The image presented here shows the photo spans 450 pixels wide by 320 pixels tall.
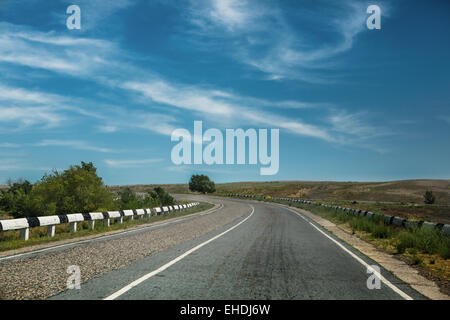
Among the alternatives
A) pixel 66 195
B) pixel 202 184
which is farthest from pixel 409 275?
pixel 202 184

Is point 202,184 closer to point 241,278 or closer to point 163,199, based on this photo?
point 163,199

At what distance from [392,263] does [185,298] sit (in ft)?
20.3

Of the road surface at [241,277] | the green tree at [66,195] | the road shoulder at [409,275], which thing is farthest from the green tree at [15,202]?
the road shoulder at [409,275]

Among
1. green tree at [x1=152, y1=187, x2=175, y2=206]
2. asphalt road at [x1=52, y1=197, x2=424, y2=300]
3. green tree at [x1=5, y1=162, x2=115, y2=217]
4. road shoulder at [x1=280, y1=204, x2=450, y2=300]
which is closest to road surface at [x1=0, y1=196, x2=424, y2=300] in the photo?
asphalt road at [x1=52, y1=197, x2=424, y2=300]

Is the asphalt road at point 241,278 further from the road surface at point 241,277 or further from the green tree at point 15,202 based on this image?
the green tree at point 15,202

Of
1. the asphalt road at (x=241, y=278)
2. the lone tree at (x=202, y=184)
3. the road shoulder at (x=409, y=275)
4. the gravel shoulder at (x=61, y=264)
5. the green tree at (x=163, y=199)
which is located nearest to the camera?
the asphalt road at (x=241, y=278)

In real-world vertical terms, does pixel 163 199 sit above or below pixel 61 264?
below

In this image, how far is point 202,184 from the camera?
10719cm

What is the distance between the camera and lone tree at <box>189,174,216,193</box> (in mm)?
107094

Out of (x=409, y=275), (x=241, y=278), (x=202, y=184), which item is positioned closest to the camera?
(x=241, y=278)

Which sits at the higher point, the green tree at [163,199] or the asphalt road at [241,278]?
the asphalt road at [241,278]

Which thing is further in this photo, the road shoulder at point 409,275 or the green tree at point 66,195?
the green tree at point 66,195

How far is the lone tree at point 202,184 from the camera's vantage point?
107094 mm
